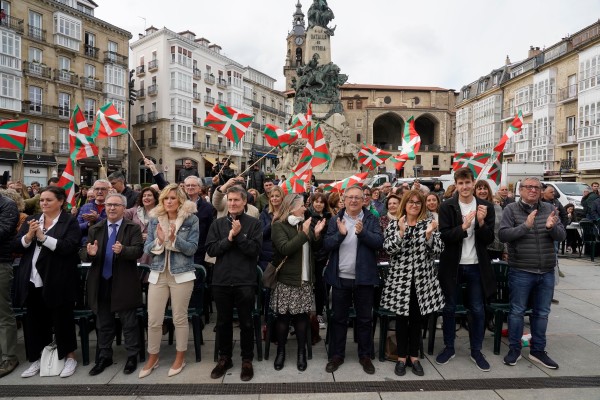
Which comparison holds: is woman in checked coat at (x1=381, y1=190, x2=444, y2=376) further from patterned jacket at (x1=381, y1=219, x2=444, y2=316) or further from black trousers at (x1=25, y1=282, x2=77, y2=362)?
black trousers at (x1=25, y1=282, x2=77, y2=362)

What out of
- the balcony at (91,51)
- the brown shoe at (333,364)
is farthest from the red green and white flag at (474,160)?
the balcony at (91,51)

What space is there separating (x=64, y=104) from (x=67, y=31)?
6.31 meters

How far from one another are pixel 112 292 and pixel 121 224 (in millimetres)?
762

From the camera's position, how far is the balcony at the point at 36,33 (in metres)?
33.4

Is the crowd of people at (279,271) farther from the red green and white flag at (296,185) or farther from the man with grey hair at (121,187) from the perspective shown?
the red green and white flag at (296,185)

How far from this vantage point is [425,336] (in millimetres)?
5660

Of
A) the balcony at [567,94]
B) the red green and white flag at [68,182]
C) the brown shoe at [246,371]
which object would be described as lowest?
the brown shoe at [246,371]

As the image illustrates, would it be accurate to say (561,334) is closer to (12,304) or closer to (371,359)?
(371,359)

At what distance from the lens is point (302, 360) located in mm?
4707

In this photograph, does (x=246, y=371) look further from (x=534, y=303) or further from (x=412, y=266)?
(x=534, y=303)

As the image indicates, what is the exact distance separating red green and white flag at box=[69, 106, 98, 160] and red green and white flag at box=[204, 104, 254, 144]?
228 cm

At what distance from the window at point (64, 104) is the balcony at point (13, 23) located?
17.8 feet

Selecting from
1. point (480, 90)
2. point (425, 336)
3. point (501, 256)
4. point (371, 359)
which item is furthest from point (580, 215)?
point (480, 90)

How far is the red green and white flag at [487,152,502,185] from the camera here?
822cm
